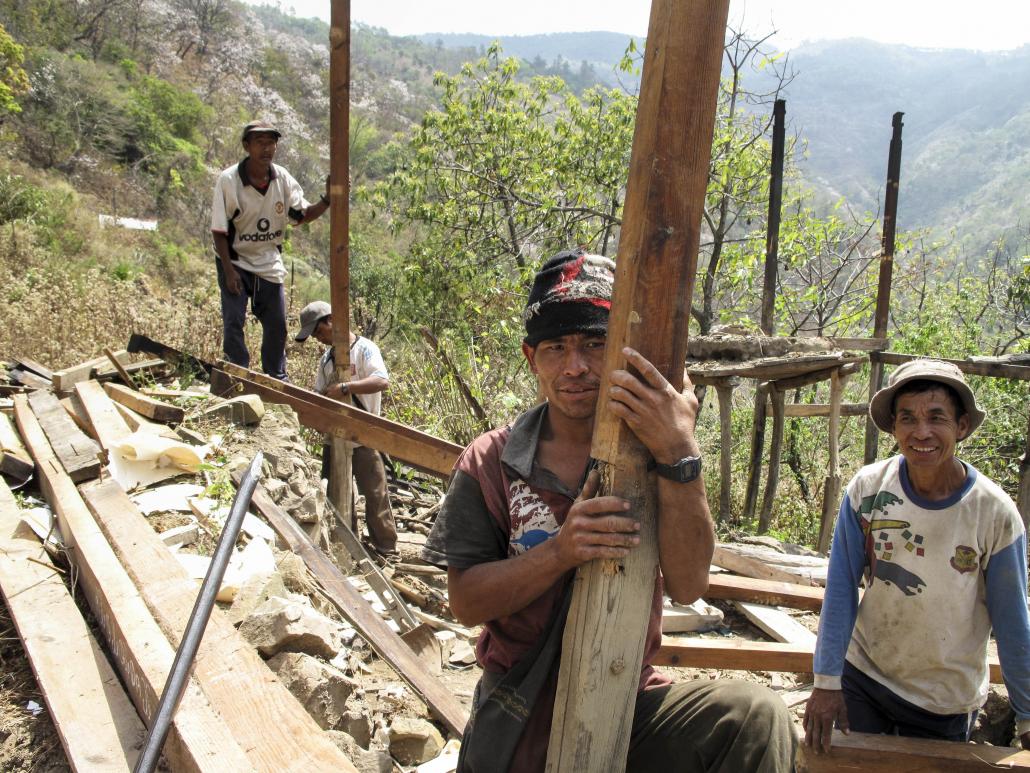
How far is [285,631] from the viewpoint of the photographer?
2.44m

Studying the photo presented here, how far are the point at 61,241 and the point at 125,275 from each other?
261cm

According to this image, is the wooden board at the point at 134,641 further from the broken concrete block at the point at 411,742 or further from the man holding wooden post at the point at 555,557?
the broken concrete block at the point at 411,742

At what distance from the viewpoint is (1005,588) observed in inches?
83.6

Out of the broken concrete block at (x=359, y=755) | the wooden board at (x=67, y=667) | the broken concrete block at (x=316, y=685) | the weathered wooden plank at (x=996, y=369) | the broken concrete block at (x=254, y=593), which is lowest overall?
the broken concrete block at (x=359, y=755)

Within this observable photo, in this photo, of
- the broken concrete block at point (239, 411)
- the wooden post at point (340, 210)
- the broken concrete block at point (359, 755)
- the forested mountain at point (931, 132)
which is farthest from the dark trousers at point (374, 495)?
the forested mountain at point (931, 132)

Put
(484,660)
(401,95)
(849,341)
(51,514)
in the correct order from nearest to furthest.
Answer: (484,660) < (51,514) < (849,341) < (401,95)

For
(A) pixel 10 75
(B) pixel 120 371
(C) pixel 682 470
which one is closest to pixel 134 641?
(C) pixel 682 470

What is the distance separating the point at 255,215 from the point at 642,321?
4.95 m

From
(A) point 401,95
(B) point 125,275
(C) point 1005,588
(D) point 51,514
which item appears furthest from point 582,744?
(A) point 401,95

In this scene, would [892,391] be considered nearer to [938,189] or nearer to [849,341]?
[849,341]

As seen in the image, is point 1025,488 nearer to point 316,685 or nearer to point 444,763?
point 444,763

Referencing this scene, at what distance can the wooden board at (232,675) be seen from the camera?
177 cm

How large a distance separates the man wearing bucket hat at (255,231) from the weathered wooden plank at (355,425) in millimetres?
810

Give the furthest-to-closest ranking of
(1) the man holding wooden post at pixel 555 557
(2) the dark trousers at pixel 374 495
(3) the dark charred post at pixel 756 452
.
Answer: (3) the dark charred post at pixel 756 452 < (2) the dark trousers at pixel 374 495 < (1) the man holding wooden post at pixel 555 557
